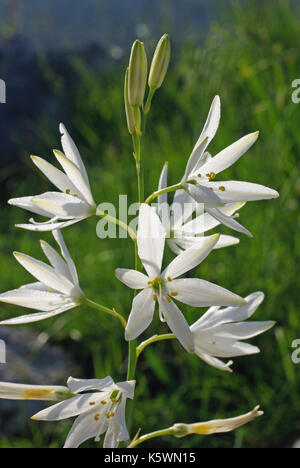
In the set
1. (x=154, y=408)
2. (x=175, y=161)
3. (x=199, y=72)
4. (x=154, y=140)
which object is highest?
(x=199, y=72)

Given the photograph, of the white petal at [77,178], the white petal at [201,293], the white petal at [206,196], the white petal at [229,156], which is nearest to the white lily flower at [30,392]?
the white petal at [201,293]

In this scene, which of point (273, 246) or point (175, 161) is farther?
point (175, 161)

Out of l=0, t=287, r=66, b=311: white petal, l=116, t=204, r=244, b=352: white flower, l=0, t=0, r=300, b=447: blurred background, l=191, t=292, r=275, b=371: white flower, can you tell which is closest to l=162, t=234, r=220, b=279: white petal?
l=116, t=204, r=244, b=352: white flower

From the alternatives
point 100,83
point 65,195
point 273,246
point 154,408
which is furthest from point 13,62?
point 65,195

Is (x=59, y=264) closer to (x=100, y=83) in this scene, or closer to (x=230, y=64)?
(x=230, y=64)

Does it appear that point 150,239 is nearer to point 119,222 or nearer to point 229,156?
point 119,222

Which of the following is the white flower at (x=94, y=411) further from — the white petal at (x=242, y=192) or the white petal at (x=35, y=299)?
the white petal at (x=242, y=192)
